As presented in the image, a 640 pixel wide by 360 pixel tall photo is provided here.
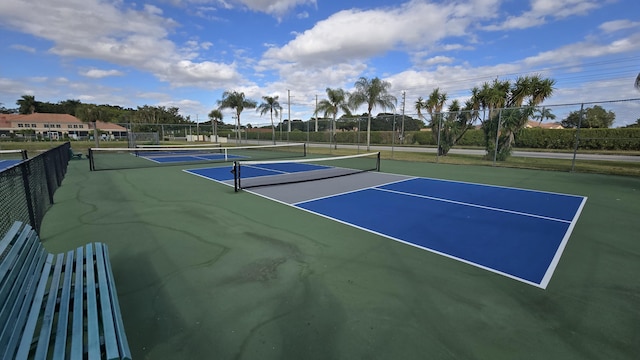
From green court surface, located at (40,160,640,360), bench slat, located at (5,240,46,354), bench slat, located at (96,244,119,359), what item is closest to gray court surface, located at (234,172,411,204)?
green court surface, located at (40,160,640,360)

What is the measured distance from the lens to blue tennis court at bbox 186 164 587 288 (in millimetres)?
4312

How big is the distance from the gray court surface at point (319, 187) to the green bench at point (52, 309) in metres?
4.89

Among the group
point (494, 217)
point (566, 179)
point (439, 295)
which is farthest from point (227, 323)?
point (566, 179)

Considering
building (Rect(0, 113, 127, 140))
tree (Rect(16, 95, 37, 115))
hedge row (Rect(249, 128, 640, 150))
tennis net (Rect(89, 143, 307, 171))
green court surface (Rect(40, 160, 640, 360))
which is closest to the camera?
green court surface (Rect(40, 160, 640, 360))

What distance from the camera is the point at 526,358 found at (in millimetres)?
2393

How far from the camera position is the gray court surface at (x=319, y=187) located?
8.05 metres

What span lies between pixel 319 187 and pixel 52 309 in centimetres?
743

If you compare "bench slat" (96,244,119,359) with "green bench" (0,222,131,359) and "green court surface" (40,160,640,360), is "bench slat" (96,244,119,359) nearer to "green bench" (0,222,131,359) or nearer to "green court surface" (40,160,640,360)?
"green bench" (0,222,131,359)

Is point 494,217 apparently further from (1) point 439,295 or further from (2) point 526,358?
(2) point 526,358

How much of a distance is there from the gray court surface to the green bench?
16.1 ft

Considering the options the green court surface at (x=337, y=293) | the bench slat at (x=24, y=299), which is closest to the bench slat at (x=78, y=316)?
the bench slat at (x=24, y=299)

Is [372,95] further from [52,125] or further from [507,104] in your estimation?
[52,125]

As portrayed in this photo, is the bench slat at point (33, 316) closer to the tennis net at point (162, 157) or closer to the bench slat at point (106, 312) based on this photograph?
the bench slat at point (106, 312)

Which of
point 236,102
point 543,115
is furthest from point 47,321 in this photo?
point 236,102
